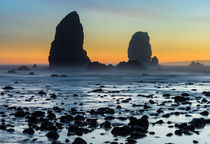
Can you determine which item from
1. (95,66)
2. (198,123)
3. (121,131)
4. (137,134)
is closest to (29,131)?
(121,131)

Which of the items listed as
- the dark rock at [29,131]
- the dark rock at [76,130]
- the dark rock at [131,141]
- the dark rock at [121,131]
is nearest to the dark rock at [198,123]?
the dark rock at [121,131]

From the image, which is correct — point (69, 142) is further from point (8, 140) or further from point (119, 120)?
point (119, 120)

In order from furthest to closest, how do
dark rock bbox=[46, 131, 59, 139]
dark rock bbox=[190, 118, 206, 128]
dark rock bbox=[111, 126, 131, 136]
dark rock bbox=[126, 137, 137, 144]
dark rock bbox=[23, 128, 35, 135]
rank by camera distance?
dark rock bbox=[190, 118, 206, 128]
dark rock bbox=[23, 128, 35, 135]
dark rock bbox=[111, 126, 131, 136]
dark rock bbox=[46, 131, 59, 139]
dark rock bbox=[126, 137, 137, 144]

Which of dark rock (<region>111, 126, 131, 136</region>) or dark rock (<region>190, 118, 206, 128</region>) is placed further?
dark rock (<region>190, 118, 206, 128</region>)

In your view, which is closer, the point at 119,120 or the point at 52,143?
the point at 52,143

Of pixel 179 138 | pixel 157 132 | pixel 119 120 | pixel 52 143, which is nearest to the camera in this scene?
pixel 52 143

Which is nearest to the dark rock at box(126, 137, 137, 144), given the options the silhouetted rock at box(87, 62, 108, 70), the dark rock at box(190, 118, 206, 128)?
the dark rock at box(190, 118, 206, 128)

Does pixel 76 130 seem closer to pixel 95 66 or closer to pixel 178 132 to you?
pixel 178 132

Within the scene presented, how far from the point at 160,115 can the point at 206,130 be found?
5.60 metres

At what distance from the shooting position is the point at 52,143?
47.8 ft

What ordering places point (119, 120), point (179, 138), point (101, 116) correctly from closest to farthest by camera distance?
point (179, 138) → point (119, 120) → point (101, 116)

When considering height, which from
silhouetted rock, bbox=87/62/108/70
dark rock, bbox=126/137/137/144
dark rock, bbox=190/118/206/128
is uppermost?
silhouetted rock, bbox=87/62/108/70

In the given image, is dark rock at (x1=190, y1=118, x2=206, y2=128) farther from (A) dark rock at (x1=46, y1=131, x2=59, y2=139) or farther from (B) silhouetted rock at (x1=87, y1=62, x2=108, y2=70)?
(B) silhouetted rock at (x1=87, y1=62, x2=108, y2=70)

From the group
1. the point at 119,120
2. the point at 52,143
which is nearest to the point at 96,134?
the point at 52,143
